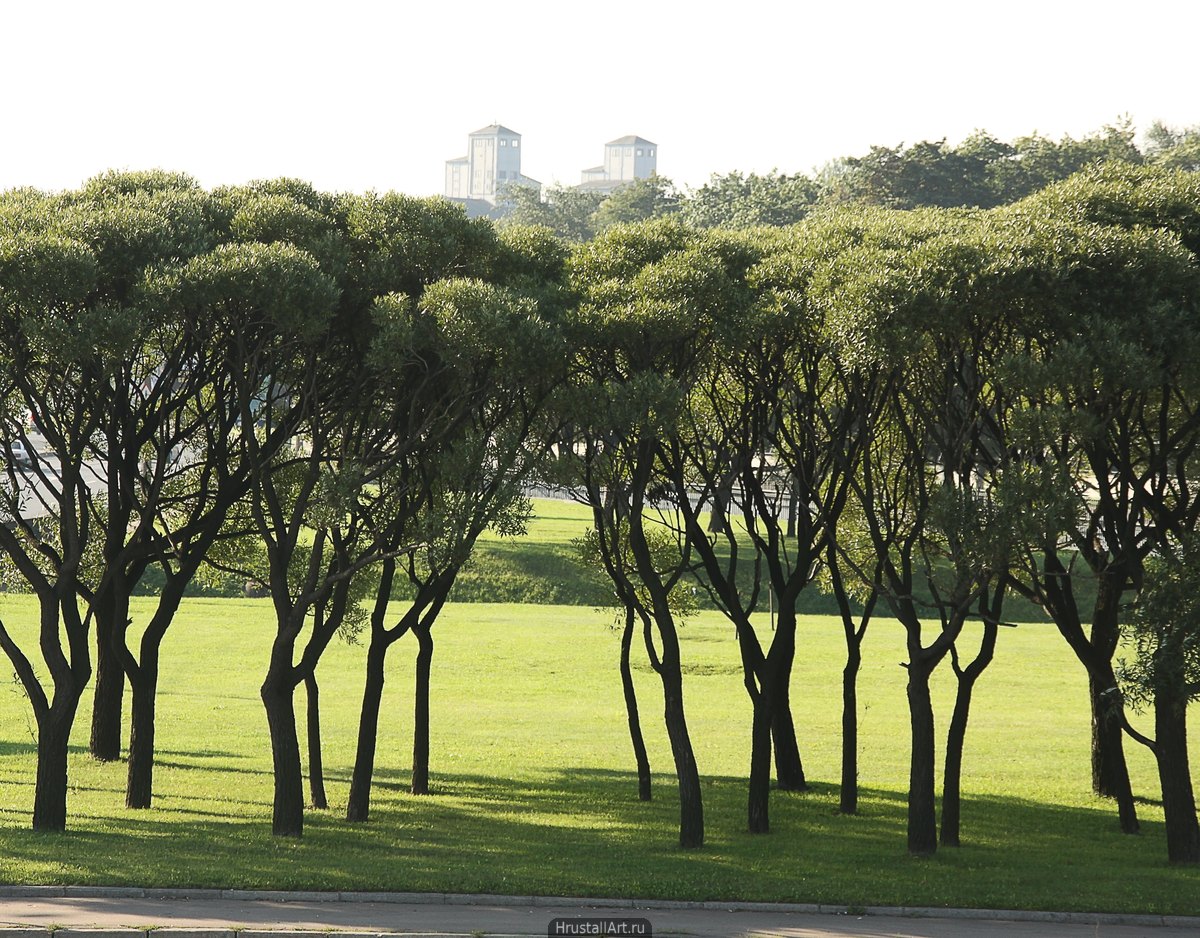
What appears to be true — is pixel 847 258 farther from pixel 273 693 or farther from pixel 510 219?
pixel 510 219

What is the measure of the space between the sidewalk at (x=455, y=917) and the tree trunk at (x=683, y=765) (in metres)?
4.17

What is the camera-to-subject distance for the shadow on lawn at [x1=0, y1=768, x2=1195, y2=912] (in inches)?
702

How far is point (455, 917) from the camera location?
16500 millimetres

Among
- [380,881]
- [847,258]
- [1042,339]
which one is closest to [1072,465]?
[1042,339]

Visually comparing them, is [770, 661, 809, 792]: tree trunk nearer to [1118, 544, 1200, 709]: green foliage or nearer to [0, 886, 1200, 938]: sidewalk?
[1118, 544, 1200, 709]: green foliage

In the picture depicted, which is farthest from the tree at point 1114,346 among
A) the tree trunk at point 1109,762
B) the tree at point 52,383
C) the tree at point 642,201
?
the tree at point 642,201

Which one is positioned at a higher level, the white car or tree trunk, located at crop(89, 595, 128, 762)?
the white car

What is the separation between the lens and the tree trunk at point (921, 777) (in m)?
21.3

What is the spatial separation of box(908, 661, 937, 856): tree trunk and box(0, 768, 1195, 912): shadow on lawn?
1.39 ft

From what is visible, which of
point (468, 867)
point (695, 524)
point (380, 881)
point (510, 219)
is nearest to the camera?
point (380, 881)

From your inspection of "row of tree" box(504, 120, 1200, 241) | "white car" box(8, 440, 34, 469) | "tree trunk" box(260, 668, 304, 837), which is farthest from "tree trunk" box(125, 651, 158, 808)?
"row of tree" box(504, 120, 1200, 241)

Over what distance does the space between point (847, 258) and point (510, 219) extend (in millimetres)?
154938

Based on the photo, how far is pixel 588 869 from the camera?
19.1 m

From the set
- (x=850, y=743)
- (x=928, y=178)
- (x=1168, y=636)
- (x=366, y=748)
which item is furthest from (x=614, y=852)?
(x=928, y=178)
